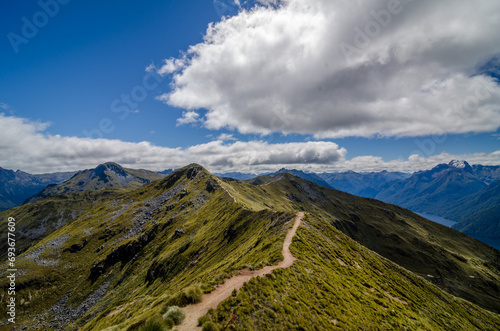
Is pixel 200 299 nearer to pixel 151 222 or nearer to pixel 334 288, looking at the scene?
pixel 334 288

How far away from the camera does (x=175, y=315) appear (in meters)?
19.8

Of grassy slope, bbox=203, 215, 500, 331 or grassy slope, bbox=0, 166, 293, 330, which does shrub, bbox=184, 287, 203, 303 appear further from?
grassy slope, bbox=0, 166, 293, 330

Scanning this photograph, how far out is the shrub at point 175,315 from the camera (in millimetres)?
19505

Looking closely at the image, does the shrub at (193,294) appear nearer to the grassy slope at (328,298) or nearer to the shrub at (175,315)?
the shrub at (175,315)

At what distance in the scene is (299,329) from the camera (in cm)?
2005

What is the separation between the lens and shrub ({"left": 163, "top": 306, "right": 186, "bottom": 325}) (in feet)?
64.0

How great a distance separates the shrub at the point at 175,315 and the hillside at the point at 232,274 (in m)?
2.29

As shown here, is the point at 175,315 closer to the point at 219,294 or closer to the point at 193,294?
the point at 193,294

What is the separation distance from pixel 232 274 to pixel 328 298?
1265 centimetres

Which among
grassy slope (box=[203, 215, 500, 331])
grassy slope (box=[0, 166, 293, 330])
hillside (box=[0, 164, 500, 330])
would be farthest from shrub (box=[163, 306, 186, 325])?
grassy slope (box=[0, 166, 293, 330])

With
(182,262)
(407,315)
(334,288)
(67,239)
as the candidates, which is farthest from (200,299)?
(67,239)

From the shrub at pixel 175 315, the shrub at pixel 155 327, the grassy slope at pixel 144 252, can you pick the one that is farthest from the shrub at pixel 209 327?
the grassy slope at pixel 144 252

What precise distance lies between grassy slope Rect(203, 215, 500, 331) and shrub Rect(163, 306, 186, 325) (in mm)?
2578

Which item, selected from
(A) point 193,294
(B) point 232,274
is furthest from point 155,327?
(B) point 232,274
